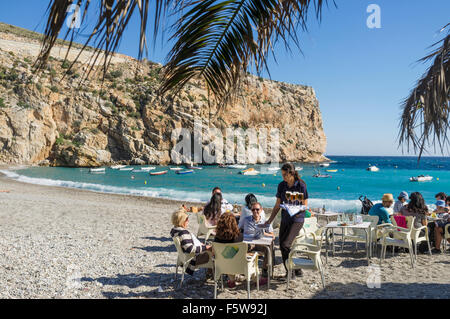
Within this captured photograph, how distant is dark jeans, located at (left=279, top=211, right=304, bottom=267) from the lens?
502 cm

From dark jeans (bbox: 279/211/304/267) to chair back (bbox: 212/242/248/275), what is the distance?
37.0 inches

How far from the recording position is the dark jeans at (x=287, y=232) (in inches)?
198

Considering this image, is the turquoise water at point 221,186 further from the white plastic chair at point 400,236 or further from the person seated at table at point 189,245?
the person seated at table at point 189,245

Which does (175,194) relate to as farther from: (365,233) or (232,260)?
(232,260)

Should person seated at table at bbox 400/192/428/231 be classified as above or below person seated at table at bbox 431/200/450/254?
above

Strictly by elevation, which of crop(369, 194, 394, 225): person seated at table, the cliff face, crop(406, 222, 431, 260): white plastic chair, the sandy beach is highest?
the cliff face

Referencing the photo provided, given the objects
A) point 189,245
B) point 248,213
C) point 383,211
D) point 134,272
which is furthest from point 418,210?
point 134,272

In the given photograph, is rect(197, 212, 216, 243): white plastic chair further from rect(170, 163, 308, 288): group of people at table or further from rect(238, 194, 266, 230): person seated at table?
rect(170, 163, 308, 288): group of people at table

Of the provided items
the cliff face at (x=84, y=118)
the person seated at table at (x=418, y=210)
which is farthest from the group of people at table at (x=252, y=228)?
the cliff face at (x=84, y=118)

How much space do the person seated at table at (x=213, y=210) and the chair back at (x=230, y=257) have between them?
8.86ft

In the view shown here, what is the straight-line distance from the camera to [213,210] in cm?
736

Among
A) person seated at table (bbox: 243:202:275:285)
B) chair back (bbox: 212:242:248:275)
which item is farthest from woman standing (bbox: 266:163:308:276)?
chair back (bbox: 212:242:248:275)

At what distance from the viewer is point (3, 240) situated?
7363mm
